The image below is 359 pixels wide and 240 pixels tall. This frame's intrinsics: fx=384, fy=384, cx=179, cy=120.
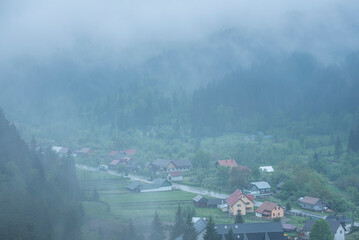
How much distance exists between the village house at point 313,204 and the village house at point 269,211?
2082 mm

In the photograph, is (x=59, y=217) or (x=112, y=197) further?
(x=112, y=197)

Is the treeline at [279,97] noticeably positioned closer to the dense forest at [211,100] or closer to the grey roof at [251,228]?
the dense forest at [211,100]

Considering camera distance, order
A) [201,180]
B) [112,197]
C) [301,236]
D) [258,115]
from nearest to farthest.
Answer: [301,236] → [112,197] → [201,180] → [258,115]

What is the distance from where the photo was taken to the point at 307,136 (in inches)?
1267

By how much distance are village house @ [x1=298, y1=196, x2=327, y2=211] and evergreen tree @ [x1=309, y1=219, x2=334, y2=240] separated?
16.5 ft

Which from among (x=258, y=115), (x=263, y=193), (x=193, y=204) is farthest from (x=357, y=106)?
(x=193, y=204)

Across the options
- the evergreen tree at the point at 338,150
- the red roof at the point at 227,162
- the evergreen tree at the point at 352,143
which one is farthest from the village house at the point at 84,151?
the evergreen tree at the point at 352,143

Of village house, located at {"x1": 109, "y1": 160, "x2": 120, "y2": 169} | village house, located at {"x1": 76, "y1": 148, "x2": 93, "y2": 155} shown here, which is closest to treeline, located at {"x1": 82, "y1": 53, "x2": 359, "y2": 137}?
village house, located at {"x1": 76, "y1": 148, "x2": 93, "y2": 155}

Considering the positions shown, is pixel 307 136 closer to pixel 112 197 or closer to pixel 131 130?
A: pixel 131 130

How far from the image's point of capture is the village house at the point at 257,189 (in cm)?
2083

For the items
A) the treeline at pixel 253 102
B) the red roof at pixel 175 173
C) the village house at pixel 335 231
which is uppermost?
the treeline at pixel 253 102

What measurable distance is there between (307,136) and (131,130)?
1644cm

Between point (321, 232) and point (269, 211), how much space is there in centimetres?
364

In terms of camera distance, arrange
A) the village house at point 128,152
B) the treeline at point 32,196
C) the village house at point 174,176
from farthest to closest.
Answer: the village house at point 128,152, the village house at point 174,176, the treeline at point 32,196
